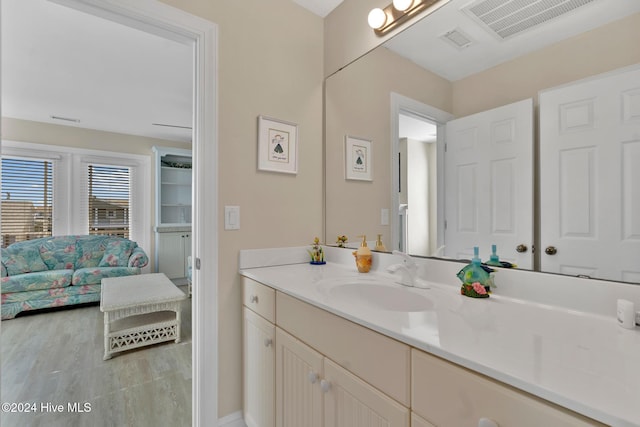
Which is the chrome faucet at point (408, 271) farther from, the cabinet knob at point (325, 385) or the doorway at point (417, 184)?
the cabinet knob at point (325, 385)

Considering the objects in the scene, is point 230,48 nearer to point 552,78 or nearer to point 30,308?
point 552,78

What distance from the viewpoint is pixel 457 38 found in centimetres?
130

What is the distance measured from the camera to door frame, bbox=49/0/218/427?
1478mm

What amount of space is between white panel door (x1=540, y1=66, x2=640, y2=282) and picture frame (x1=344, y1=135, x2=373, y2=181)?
0.89m

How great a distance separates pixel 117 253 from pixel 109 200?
1.07 metres

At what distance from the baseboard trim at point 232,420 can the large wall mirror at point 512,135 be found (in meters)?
1.21

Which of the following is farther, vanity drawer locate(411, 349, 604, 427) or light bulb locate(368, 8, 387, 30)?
light bulb locate(368, 8, 387, 30)

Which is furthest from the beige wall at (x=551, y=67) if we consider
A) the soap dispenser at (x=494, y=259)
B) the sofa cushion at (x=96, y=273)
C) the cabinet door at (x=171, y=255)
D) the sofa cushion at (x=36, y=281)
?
the cabinet door at (x=171, y=255)

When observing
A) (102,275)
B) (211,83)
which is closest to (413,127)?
(211,83)

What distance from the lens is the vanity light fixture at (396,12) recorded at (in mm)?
1376

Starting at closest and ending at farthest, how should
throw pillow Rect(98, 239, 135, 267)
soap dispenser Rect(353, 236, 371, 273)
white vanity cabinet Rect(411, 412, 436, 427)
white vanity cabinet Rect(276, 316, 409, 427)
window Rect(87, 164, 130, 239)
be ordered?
white vanity cabinet Rect(411, 412, 436, 427), white vanity cabinet Rect(276, 316, 409, 427), soap dispenser Rect(353, 236, 371, 273), throw pillow Rect(98, 239, 135, 267), window Rect(87, 164, 130, 239)

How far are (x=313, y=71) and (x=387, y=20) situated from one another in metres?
0.55

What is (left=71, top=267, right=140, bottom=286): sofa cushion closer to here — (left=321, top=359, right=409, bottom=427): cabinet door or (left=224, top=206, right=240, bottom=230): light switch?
(left=224, top=206, right=240, bottom=230): light switch

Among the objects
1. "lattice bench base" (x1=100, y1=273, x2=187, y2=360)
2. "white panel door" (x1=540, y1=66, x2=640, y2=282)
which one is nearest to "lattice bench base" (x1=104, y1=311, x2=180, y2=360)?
"lattice bench base" (x1=100, y1=273, x2=187, y2=360)
